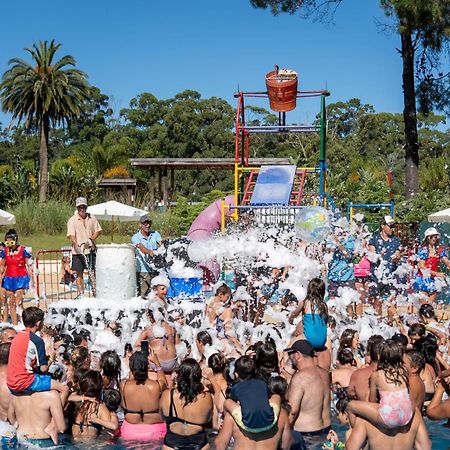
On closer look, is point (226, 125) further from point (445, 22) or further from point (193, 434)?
point (193, 434)

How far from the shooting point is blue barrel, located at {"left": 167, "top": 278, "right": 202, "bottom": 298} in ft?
36.6

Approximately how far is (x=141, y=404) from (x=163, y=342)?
141cm

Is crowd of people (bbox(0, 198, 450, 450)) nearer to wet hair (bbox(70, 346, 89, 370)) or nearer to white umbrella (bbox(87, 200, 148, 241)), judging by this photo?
wet hair (bbox(70, 346, 89, 370))

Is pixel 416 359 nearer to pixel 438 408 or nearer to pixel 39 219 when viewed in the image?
pixel 438 408

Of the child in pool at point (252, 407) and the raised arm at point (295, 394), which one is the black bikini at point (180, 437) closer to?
the raised arm at point (295, 394)

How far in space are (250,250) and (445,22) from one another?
10.0 meters

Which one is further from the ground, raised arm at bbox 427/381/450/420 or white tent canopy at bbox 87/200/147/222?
white tent canopy at bbox 87/200/147/222

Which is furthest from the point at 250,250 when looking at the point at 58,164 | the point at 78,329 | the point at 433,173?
the point at 58,164

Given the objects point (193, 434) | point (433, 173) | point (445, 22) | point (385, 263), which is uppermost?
point (445, 22)

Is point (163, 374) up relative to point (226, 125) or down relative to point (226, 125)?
down

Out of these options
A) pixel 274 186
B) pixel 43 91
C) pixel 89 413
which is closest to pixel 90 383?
pixel 89 413

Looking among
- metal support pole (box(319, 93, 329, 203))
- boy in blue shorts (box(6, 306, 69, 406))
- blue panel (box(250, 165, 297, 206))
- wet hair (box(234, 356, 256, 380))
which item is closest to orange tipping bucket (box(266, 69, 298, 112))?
metal support pole (box(319, 93, 329, 203))

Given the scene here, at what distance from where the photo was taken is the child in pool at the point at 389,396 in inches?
181

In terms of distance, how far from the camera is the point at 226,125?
174 feet
